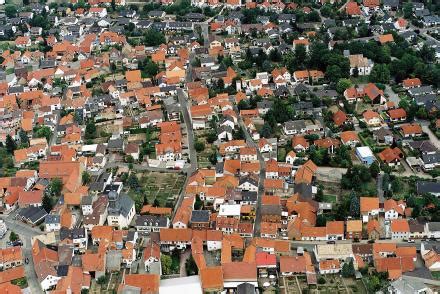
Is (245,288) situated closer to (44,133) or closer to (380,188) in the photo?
(380,188)

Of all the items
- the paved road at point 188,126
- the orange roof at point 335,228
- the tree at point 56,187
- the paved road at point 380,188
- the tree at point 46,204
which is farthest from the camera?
the paved road at point 188,126

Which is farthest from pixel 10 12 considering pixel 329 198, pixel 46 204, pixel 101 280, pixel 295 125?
pixel 329 198

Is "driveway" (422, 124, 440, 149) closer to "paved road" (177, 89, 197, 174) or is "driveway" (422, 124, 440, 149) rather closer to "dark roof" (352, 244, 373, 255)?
"dark roof" (352, 244, 373, 255)

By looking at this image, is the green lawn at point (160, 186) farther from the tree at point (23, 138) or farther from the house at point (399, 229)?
the house at point (399, 229)

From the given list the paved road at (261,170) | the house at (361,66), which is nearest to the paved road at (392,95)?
the house at (361,66)

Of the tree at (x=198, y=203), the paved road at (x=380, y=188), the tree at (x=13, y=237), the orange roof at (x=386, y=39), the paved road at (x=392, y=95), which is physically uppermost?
the tree at (x=13, y=237)

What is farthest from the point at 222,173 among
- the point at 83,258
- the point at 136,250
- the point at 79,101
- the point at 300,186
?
the point at 79,101

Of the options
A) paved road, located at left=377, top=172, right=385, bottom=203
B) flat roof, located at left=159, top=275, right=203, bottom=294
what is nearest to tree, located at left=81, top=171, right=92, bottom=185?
flat roof, located at left=159, top=275, right=203, bottom=294
